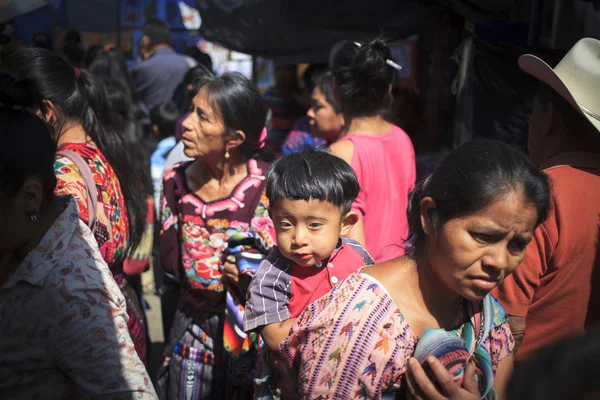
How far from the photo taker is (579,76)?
7.73 feet

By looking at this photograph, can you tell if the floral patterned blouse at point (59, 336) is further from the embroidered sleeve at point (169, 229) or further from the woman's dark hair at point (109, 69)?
the woman's dark hair at point (109, 69)

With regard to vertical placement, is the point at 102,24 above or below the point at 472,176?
below

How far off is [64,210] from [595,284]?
72.6 inches

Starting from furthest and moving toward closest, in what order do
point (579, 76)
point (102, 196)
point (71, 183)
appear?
point (102, 196) < point (71, 183) < point (579, 76)

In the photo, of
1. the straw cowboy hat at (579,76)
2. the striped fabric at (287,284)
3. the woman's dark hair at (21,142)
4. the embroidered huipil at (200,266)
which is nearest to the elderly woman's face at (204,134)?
the embroidered huipil at (200,266)

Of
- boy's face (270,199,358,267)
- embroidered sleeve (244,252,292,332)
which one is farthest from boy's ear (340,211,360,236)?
embroidered sleeve (244,252,292,332)

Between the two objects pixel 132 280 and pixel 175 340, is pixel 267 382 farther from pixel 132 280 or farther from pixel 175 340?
pixel 132 280

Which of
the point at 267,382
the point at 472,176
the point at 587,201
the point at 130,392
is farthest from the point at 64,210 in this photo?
the point at 587,201

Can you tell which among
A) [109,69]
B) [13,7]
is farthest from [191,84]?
[13,7]

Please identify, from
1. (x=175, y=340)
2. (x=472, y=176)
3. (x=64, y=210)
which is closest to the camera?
(x=472, y=176)

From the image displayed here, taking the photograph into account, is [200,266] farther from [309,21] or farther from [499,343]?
[309,21]

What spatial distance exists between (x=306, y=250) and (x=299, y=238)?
0.18ft

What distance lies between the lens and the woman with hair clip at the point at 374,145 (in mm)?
3137

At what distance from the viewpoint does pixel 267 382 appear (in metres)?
2.28
